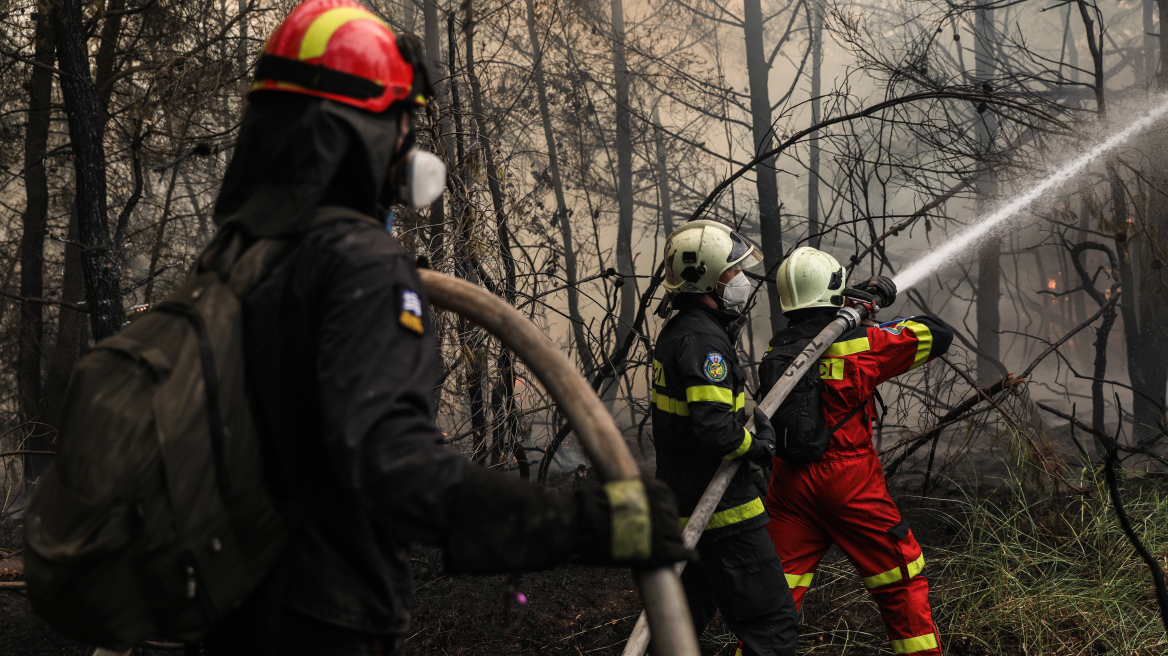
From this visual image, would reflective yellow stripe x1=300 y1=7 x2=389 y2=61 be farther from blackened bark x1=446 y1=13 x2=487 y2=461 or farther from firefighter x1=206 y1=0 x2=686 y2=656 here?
blackened bark x1=446 y1=13 x2=487 y2=461

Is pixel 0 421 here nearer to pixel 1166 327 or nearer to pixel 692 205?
pixel 692 205

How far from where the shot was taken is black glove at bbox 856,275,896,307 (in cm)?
398

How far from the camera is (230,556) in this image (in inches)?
53.7

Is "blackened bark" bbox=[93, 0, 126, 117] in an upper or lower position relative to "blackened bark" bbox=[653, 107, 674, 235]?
lower

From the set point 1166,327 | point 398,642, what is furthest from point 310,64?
point 1166,327

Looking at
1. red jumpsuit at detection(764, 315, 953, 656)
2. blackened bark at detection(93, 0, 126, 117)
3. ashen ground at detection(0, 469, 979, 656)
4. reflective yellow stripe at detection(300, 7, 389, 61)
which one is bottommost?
ashen ground at detection(0, 469, 979, 656)

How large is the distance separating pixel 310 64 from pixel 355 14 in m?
0.16

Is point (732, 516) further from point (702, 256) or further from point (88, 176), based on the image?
point (88, 176)

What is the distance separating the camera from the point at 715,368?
340 cm

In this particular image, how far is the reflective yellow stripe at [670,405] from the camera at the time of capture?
3553mm

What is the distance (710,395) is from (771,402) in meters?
0.42

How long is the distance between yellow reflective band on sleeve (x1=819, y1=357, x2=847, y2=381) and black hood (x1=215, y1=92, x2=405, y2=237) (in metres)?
2.78

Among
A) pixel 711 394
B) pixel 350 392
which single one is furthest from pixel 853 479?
pixel 350 392

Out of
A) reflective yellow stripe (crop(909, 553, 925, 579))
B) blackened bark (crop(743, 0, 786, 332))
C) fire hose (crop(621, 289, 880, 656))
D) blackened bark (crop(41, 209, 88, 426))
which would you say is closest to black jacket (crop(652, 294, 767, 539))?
fire hose (crop(621, 289, 880, 656))
